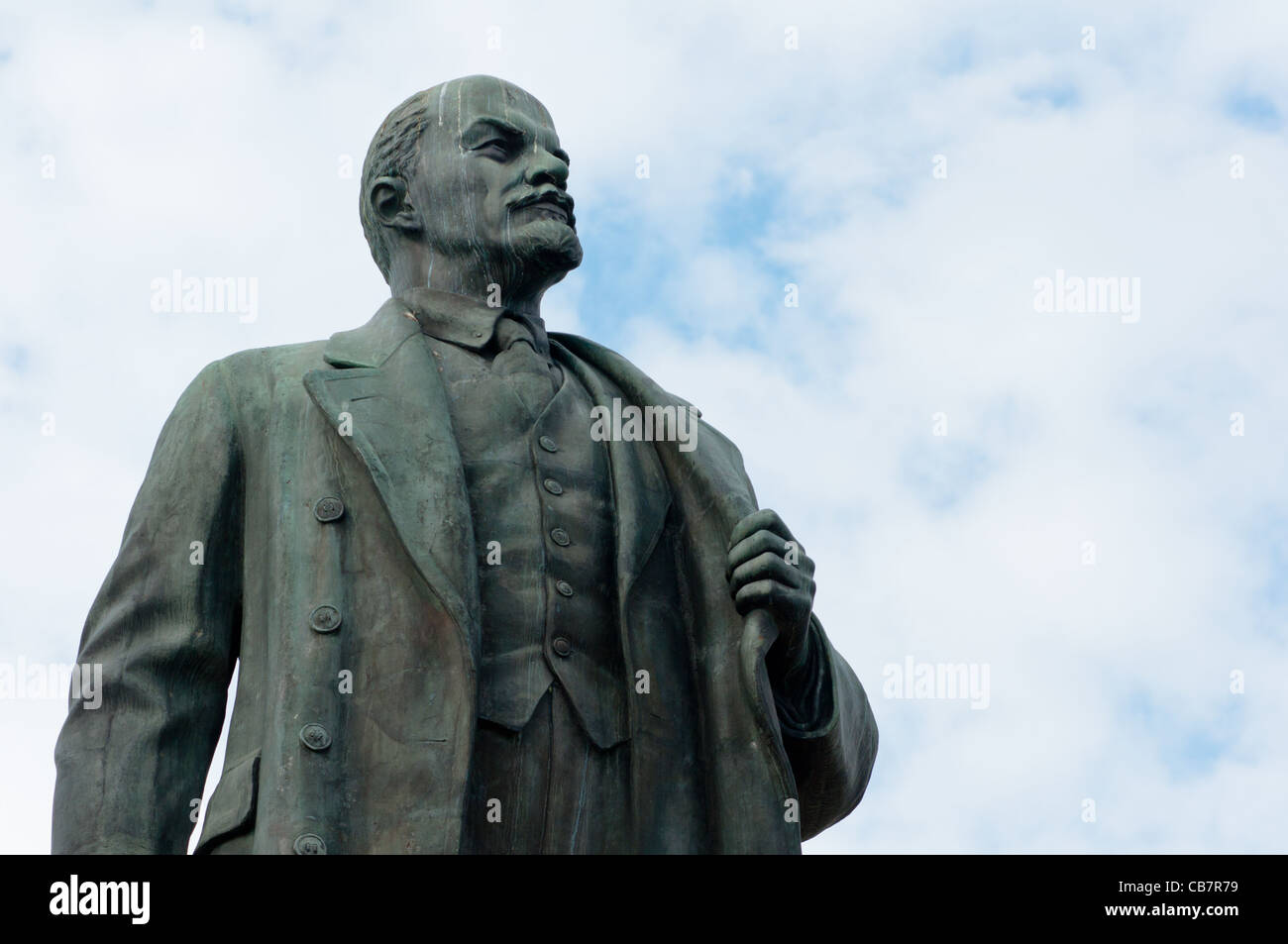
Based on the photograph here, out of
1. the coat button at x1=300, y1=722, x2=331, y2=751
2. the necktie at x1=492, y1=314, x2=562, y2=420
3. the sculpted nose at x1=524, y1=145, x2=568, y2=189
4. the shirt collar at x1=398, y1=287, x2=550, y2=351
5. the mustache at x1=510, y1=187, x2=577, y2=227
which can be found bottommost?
the coat button at x1=300, y1=722, x2=331, y2=751

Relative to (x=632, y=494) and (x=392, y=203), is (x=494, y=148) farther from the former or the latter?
(x=632, y=494)

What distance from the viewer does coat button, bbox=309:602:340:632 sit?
12008 mm

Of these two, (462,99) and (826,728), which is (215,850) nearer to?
(826,728)

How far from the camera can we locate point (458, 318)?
13375 millimetres

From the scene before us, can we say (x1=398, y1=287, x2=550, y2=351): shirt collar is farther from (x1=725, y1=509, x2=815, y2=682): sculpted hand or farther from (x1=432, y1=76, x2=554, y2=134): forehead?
(x1=725, y1=509, x2=815, y2=682): sculpted hand

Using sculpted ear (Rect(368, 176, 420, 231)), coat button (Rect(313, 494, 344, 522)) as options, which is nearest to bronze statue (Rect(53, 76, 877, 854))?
coat button (Rect(313, 494, 344, 522))

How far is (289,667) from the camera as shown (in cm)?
1194

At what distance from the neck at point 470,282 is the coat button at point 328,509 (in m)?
1.57

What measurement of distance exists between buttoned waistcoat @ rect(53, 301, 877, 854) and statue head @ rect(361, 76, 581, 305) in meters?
0.60

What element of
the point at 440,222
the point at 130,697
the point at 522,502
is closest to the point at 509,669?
the point at 522,502

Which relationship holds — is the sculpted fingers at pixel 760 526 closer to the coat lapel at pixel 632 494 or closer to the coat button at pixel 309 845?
the coat lapel at pixel 632 494

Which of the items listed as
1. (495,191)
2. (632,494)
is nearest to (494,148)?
(495,191)

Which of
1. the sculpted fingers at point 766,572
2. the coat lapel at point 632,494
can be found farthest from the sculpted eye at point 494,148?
the sculpted fingers at point 766,572
